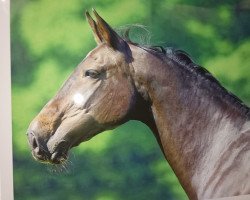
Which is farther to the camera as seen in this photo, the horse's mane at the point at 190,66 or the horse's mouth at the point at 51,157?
the horse's mane at the point at 190,66

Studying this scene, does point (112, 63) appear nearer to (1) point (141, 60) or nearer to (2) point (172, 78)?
(1) point (141, 60)

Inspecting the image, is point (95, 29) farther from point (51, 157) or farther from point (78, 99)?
point (51, 157)

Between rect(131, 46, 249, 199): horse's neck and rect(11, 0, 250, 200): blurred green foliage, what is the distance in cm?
8

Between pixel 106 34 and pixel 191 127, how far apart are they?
47 centimetres

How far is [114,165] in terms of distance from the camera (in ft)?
5.35

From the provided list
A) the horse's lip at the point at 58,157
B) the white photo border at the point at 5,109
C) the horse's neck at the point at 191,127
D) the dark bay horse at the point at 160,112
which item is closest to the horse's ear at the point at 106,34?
the dark bay horse at the point at 160,112

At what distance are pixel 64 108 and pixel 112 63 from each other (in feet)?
0.79

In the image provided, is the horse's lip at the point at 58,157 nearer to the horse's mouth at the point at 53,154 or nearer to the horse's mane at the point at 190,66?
the horse's mouth at the point at 53,154

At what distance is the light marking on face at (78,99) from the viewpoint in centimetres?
154

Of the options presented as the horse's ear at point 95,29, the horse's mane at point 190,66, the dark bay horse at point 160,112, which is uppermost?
the horse's ear at point 95,29

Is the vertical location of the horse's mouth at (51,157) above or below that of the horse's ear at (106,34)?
below

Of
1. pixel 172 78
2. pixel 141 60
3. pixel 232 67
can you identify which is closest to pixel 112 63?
pixel 141 60

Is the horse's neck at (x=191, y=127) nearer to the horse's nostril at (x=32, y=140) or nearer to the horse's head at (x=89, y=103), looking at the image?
the horse's head at (x=89, y=103)

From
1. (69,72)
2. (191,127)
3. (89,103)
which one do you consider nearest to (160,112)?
(191,127)
